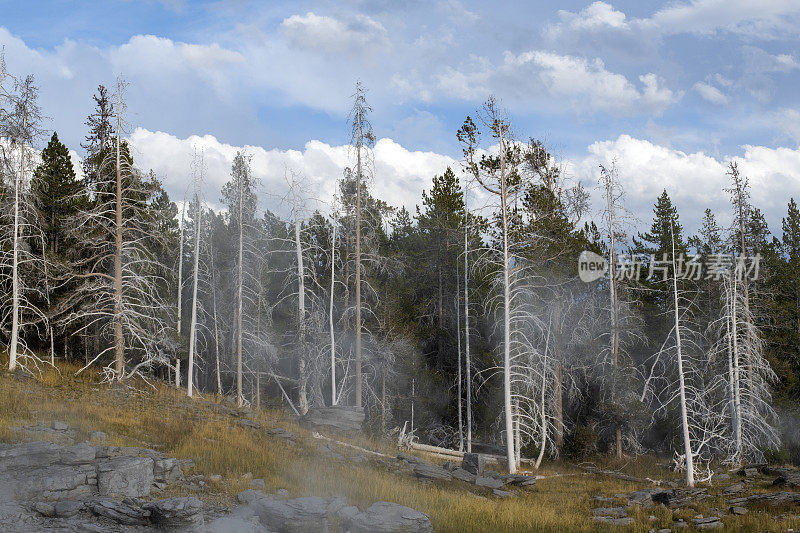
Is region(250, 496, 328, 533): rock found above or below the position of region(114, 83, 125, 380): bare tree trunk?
below

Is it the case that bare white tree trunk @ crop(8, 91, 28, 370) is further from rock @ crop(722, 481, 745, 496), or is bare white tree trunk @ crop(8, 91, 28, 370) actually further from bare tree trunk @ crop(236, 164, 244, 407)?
rock @ crop(722, 481, 745, 496)

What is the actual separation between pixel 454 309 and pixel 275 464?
741 inches

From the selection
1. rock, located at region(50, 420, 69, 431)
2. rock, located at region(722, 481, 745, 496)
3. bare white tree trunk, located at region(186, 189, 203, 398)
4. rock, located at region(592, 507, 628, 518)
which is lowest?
rock, located at region(722, 481, 745, 496)

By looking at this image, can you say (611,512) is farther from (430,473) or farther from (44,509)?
(44,509)

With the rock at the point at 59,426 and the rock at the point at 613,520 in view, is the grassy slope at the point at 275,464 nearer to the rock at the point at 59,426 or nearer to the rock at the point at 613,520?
the rock at the point at 613,520

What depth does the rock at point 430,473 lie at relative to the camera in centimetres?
1792

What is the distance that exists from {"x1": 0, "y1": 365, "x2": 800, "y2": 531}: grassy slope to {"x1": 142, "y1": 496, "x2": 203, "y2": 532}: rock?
1.87 metres

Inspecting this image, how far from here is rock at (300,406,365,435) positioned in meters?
22.0

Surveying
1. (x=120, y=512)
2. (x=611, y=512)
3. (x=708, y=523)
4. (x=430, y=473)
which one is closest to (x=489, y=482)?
(x=430, y=473)

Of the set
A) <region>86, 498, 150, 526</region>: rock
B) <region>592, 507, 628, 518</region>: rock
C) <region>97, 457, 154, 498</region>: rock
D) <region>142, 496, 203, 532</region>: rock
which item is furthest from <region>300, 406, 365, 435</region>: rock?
<region>86, 498, 150, 526</region>: rock

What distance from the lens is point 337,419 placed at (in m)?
22.2

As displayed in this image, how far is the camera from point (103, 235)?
77.9ft

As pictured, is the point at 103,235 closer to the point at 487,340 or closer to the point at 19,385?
the point at 19,385

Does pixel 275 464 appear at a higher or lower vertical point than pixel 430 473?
higher
